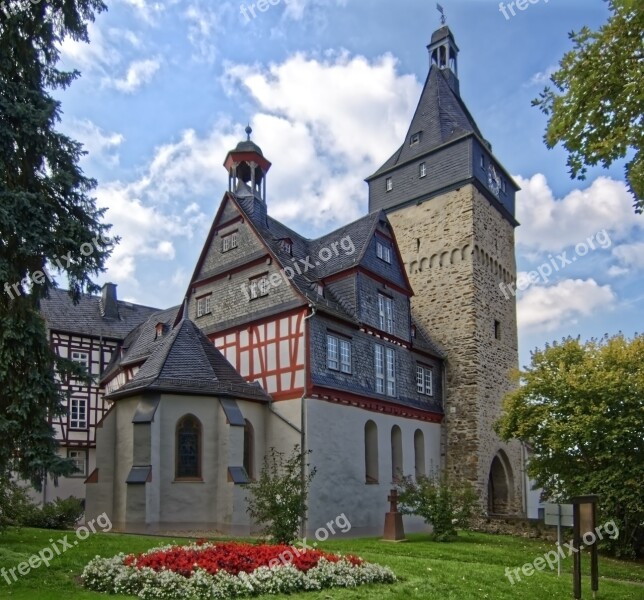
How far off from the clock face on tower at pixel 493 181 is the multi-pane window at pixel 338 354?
533 inches

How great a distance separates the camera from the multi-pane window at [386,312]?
27.5m

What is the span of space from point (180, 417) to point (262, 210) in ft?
34.0

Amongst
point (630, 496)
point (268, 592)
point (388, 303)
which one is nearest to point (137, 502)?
point (268, 592)

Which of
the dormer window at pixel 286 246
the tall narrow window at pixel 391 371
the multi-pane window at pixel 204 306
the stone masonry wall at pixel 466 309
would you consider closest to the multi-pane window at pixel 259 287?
the dormer window at pixel 286 246

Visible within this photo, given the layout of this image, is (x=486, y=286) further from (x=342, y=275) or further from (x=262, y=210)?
(x=262, y=210)

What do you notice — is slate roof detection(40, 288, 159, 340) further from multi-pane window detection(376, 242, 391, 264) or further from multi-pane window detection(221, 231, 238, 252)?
multi-pane window detection(376, 242, 391, 264)

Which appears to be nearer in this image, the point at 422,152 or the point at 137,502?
the point at 137,502

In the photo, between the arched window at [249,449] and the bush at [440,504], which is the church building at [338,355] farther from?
the bush at [440,504]

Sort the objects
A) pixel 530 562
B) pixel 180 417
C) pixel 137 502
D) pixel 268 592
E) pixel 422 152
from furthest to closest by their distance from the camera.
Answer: pixel 422 152, pixel 180 417, pixel 137 502, pixel 530 562, pixel 268 592

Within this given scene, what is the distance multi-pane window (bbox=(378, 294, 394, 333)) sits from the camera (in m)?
27.5

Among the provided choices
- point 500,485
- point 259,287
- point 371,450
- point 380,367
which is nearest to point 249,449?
point 371,450

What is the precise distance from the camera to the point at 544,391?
23.1 m

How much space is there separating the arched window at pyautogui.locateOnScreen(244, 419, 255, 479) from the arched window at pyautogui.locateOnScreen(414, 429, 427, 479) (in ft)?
27.7
